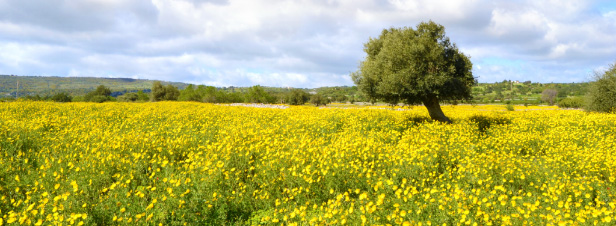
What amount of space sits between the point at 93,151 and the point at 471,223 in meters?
8.33

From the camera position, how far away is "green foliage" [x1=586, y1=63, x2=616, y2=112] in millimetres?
25016

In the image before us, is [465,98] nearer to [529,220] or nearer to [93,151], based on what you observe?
[529,220]

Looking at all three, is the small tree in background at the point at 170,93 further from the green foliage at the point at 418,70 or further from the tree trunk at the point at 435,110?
the tree trunk at the point at 435,110

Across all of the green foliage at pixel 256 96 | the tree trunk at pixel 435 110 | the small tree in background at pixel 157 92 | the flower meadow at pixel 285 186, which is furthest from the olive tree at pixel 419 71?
the green foliage at pixel 256 96

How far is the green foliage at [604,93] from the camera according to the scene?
25016 mm

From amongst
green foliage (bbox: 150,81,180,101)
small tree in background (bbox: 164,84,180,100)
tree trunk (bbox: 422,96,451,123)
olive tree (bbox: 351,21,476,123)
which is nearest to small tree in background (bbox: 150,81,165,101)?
green foliage (bbox: 150,81,180,101)

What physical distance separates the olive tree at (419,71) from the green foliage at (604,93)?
17.0 metres

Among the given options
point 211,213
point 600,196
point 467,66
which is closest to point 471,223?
point 600,196

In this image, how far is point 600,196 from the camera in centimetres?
585

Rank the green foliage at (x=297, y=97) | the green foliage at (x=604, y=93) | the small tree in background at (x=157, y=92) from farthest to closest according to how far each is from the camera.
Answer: the green foliage at (x=297, y=97), the small tree in background at (x=157, y=92), the green foliage at (x=604, y=93)

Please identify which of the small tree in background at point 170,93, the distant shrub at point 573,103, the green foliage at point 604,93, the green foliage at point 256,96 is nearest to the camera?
the green foliage at point 604,93

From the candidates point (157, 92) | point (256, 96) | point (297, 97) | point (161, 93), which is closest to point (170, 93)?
point (161, 93)

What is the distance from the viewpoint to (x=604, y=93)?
25531 mm

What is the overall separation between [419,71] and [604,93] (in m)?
21.5
